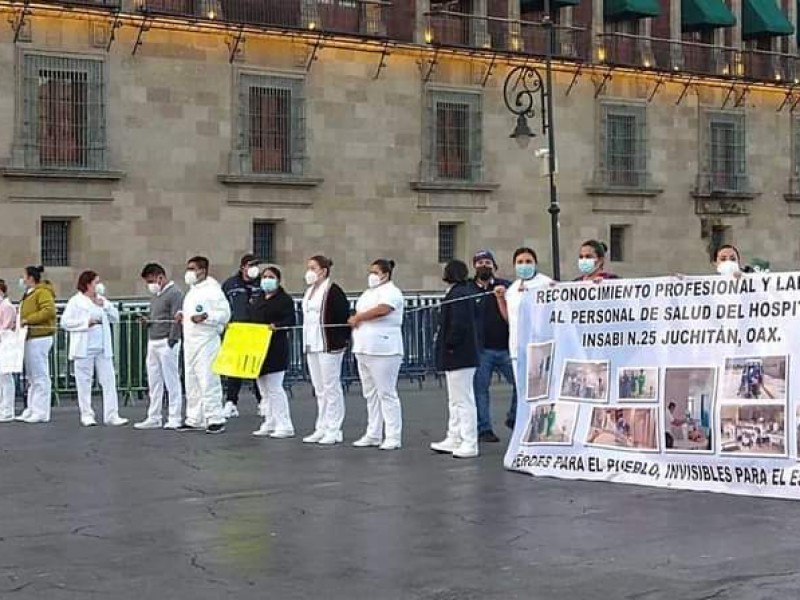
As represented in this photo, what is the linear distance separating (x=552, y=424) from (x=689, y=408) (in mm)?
1433

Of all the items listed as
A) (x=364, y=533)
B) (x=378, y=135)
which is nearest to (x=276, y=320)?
(x=364, y=533)

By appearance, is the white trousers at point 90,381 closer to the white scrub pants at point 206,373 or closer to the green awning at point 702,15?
the white scrub pants at point 206,373

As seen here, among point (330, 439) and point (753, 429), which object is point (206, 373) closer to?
point (330, 439)

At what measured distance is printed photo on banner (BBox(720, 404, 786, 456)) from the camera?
11.9 metres

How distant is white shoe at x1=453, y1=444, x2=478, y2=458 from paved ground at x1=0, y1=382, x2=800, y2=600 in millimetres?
152

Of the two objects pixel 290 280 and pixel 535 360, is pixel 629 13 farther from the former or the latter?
pixel 535 360

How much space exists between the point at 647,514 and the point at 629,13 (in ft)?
104

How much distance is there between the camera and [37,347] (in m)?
19.9

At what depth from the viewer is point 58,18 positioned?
31.8 m

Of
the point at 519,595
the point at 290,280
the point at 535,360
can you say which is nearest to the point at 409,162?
the point at 290,280

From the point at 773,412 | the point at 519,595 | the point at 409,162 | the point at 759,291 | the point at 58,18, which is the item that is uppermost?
the point at 58,18

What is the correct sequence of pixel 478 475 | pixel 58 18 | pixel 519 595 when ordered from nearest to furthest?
pixel 519 595, pixel 478 475, pixel 58 18

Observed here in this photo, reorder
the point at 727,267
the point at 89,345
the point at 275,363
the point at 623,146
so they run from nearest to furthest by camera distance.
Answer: the point at 727,267 < the point at 275,363 < the point at 89,345 < the point at 623,146

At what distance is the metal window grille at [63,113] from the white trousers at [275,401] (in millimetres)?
15648
